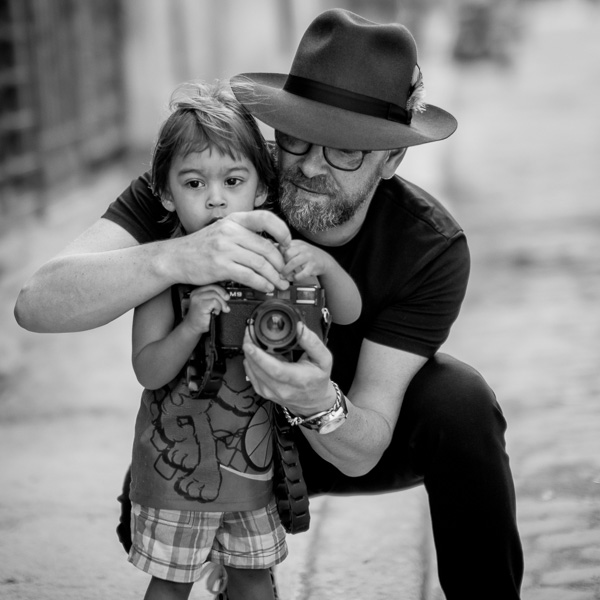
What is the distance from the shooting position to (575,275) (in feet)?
22.4

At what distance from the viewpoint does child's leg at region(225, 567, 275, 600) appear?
2564 millimetres

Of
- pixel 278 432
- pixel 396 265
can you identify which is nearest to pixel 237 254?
pixel 278 432

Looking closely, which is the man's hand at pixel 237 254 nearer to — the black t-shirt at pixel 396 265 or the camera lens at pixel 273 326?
the camera lens at pixel 273 326

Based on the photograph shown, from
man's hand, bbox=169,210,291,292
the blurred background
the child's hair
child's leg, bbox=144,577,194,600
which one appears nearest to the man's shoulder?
the child's hair

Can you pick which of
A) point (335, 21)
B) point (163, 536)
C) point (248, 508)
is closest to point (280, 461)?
point (248, 508)

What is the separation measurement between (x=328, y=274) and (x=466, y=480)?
652 mm

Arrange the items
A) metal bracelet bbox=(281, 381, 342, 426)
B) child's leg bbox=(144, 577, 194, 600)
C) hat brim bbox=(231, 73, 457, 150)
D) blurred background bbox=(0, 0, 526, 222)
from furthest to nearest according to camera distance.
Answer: blurred background bbox=(0, 0, 526, 222) → hat brim bbox=(231, 73, 457, 150) → child's leg bbox=(144, 577, 194, 600) → metal bracelet bbox=(281, 381, 342, 426)

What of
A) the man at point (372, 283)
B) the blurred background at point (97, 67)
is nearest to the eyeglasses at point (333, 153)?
the man at point (372, 283)

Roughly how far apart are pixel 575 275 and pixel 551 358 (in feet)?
5.46

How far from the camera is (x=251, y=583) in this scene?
2.57 meters

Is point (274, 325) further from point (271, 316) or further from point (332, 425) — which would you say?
point (332, 425)

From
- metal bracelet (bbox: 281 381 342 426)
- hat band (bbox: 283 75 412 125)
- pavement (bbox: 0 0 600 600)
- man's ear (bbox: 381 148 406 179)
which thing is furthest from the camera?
pavement (bbox: 0 0 600 600)

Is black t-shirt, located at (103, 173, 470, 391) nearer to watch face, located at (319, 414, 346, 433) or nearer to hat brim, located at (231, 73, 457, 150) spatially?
hat brim, located at (231, 73, 457, 150)

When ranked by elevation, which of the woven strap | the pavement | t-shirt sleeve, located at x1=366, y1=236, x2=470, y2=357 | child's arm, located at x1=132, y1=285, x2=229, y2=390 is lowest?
the pavement
